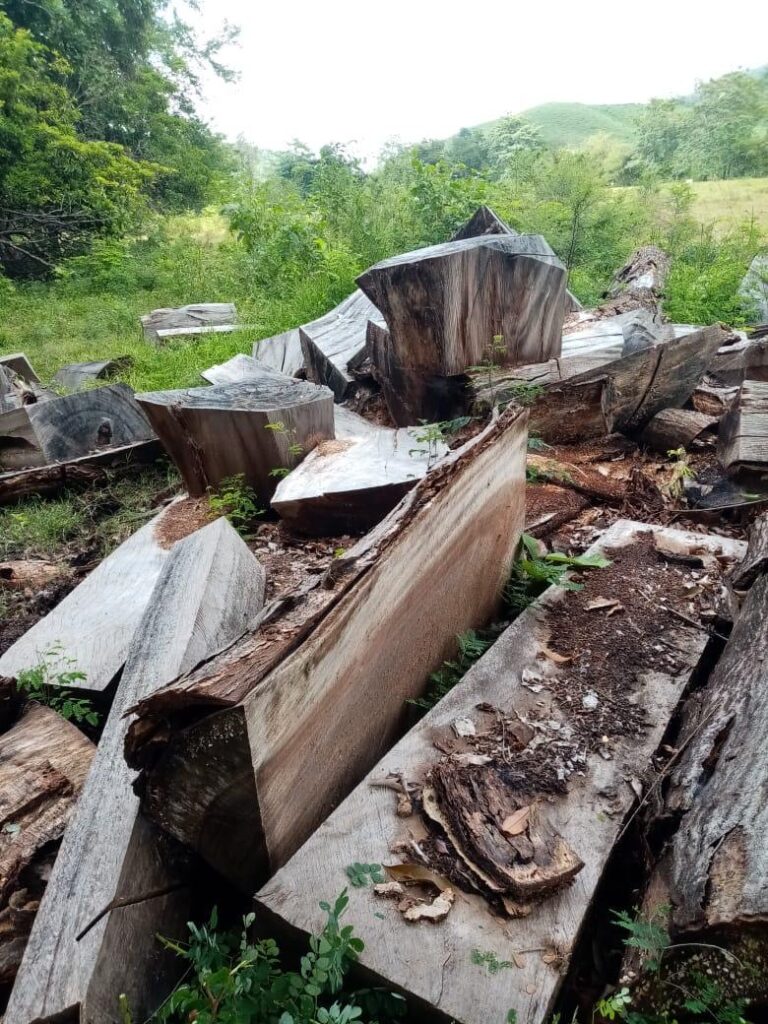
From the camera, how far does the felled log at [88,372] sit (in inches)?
224

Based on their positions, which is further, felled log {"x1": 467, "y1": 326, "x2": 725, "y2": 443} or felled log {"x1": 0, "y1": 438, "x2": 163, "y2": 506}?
felled log {"x1": 0, "y1": 438, "x2": 163, "y2": 506}

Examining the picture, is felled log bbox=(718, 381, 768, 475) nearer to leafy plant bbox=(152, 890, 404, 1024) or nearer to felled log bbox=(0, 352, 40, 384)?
leafy plant bbox=(152, 890, 404, 1024)

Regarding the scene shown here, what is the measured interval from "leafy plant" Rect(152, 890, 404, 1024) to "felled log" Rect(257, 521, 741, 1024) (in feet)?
0.24

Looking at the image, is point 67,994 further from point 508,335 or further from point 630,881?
point 508,335

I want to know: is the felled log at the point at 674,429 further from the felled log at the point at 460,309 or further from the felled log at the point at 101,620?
the felled log at the point at 101,620

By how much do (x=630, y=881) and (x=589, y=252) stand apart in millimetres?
7909

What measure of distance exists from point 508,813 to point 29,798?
1185 millimetres

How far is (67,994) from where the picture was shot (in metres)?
1.10

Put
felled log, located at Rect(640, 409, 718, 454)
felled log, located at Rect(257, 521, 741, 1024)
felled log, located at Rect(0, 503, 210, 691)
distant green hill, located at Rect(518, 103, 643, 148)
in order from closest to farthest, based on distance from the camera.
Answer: felled log, located at Rect(257, 521, 741, 1024), felled log, located at Rect(0, 503, 210, 691), felled log, located at Rect(640, 409, 718, 454), distant green hill, located at Rect(518, 103, 643, 148)

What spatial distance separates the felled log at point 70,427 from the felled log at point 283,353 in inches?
50.0

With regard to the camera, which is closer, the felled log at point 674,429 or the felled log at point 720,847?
the felled log at point 720,847

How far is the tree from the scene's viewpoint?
36.9 feet

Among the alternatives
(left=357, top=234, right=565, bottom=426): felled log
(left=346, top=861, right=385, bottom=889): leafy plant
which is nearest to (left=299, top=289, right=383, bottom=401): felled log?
(left=357, top=234, right=565, bottom=426): felled log

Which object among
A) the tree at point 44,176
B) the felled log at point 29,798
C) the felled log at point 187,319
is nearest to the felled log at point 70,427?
the felled log at point 29,798
